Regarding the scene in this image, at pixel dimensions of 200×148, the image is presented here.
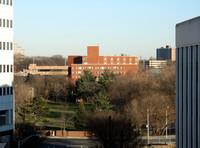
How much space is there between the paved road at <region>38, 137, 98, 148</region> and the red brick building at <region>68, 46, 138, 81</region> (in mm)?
50083

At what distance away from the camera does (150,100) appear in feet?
159

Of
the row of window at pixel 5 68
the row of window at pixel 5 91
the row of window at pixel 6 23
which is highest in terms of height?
the row of window at pixel 6 23

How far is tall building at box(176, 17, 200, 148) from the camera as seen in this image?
2345 cm

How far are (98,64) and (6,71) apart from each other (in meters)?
61.8

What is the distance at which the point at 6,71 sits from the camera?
40.4 metres

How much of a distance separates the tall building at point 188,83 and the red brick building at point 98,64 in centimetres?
6968

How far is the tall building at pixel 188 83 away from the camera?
23.5m

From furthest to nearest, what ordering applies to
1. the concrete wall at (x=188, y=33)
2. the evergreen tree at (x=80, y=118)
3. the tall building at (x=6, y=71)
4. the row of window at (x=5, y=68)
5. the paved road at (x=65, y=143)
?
the evergreen tree at (x=80, y=118), the paved road at (x=65, y=143), the row of window at (x=5, y=68), the tall building at (x=6, y=71), the concrete wall at (x=188, y=33)

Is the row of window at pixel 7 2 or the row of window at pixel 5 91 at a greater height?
the row of window at pixel 7 2

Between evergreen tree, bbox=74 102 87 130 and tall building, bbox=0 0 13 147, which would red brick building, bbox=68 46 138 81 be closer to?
evergreen tree, bbox=74 102 87 130

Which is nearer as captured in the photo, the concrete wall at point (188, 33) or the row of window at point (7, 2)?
the concrete wall at point (188, 33)

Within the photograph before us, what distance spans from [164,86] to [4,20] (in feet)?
126

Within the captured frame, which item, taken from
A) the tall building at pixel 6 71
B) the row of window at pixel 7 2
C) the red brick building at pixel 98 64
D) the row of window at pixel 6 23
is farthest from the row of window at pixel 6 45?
the red brick building at pixel 98 64

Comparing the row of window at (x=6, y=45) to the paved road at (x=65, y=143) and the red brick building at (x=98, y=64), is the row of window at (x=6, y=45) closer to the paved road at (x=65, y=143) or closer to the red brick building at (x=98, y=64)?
the paved road at (x=65, y=143)
